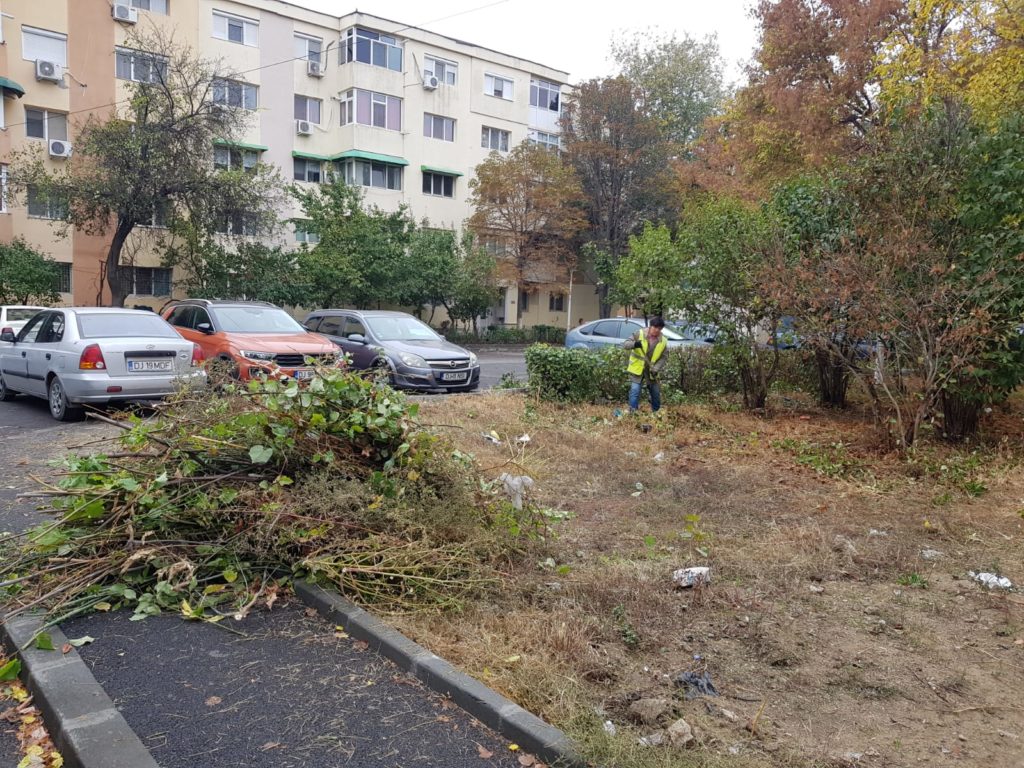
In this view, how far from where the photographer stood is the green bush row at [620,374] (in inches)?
477

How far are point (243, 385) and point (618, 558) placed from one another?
9.91 ft

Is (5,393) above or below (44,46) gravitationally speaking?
below

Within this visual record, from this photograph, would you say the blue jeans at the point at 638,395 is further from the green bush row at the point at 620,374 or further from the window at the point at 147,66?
the window at the point at 147,66

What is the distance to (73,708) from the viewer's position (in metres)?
3.20

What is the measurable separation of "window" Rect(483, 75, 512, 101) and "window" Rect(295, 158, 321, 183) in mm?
10053

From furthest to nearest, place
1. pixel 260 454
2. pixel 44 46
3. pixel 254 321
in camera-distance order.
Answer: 1. pixel 44 46
2. pixel 254 321
3. pixel 260 454

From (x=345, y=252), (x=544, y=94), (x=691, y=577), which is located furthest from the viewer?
(x=544, y=94)

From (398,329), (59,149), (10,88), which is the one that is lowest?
(398,329)

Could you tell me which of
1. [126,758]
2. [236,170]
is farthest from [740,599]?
[236,170]

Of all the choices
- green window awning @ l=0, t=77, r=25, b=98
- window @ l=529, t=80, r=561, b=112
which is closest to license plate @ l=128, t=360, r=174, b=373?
green window awning @ l=0, t=77, r=25, b=98

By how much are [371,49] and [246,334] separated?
27.4 m

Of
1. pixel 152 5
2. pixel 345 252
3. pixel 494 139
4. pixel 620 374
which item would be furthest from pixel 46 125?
pixel 620 374

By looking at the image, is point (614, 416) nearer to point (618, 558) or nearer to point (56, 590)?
point (618, 558)

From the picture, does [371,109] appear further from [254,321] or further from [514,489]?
[514,489]
